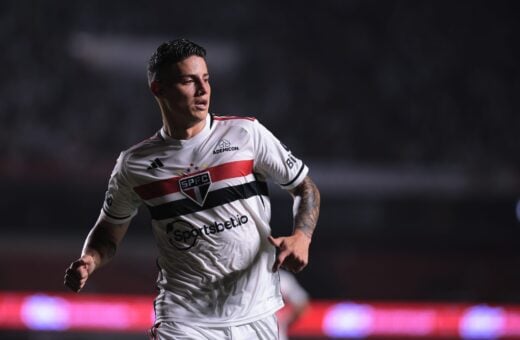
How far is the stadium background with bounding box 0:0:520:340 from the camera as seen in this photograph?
1009cm

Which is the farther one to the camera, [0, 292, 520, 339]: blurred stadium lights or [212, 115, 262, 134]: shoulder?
[0, 292, 520, 339]: blurred stadium lights

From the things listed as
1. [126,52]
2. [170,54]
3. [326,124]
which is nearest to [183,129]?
[170,54]

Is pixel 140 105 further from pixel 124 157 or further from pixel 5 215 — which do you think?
pixel 124 157

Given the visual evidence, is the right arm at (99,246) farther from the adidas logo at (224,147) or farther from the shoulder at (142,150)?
the adidas logo at (224,147)

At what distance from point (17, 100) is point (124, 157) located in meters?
10.8

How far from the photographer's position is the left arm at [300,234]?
2547mm

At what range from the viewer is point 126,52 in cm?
1383

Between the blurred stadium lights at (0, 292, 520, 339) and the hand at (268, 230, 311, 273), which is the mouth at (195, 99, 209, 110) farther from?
the blurred stadium lights at (0, 292, 520, 339)

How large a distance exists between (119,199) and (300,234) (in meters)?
0.73

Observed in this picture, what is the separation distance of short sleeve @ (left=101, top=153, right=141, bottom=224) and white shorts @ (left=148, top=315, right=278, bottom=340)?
46 cm

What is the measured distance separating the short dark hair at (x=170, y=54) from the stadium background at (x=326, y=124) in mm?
6885

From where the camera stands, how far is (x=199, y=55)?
280 centimetres

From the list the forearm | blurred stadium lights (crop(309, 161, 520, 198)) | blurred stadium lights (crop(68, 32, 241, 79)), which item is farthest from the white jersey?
blurred stadium lights (crop(68, 32, 241, 79))

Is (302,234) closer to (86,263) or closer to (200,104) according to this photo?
(200,104)
